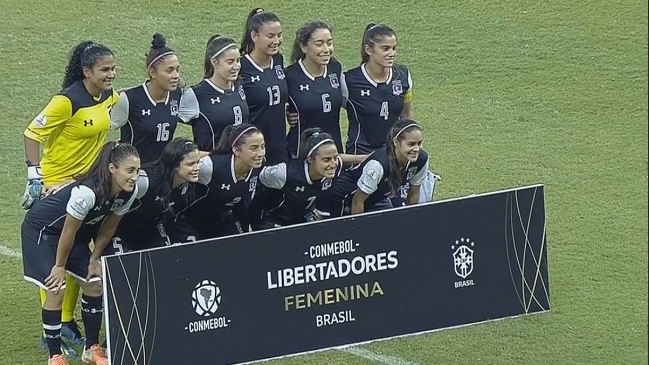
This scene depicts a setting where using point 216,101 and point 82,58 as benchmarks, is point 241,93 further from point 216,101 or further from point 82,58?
point 82,58

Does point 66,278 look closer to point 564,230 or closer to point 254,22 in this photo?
point 254,22

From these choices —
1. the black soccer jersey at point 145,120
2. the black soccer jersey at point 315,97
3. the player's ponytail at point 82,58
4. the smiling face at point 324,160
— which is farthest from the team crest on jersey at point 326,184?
the player's ponytail at point 82,58

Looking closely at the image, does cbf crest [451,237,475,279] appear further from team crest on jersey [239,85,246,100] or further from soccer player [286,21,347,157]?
team crest on jersey [239,85,246,100]

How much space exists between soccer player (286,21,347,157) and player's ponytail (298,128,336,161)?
0.33 meters

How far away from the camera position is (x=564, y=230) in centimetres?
842

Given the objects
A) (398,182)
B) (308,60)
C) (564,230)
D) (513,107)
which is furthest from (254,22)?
(513,107)

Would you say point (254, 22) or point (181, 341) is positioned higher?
point (254, 22)

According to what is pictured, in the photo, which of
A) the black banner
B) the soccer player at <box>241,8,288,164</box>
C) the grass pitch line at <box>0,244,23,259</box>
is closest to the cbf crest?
the black banner

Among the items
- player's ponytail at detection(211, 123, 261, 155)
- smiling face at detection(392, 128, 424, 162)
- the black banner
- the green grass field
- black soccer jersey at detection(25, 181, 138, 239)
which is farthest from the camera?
the green grass field

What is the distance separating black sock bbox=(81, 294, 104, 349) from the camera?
6664mm

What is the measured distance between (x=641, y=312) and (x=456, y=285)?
1245 millimetres

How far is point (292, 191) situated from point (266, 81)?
0.71 meters

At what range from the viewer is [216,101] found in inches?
278

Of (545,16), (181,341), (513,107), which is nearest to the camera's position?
(181,341)
